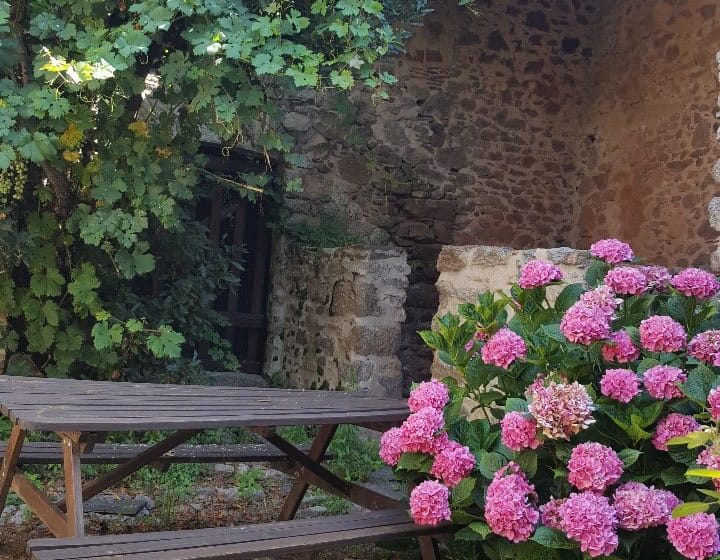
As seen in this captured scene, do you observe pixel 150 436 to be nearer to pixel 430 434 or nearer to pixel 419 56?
pixel 430 434

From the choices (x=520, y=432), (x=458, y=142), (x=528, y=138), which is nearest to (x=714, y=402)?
(x=520, y=432)

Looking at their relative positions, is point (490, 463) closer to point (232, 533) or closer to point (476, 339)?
point (476, 339)

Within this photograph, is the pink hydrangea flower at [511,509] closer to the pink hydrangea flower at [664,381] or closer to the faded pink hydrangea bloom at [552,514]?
the faded pink hydrangea bloom at [552,514]

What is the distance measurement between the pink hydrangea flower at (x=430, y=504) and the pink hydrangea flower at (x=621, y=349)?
0.59 meters

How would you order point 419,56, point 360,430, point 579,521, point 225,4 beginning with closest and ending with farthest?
point 579,521 < point 225,4 < point 360,430 < point 419,56

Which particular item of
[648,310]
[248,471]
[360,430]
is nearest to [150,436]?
[248,471]

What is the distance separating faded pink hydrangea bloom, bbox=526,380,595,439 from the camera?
1956mm

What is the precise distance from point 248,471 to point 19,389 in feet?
6.55

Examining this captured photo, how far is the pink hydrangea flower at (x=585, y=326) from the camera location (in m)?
2.07

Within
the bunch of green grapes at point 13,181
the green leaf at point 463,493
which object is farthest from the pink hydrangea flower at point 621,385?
the bunch of green grapes at point 13,181

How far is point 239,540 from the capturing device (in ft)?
6.42

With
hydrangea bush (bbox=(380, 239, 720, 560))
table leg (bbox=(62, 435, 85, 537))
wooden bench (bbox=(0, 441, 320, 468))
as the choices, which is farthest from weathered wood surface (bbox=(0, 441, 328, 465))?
hydrangea bush (bbox=(380, 239, 720, 560))

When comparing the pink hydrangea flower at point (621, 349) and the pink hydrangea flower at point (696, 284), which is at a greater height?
the pink hydrangea flower at point (696, 284)

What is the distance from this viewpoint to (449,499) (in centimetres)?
217
